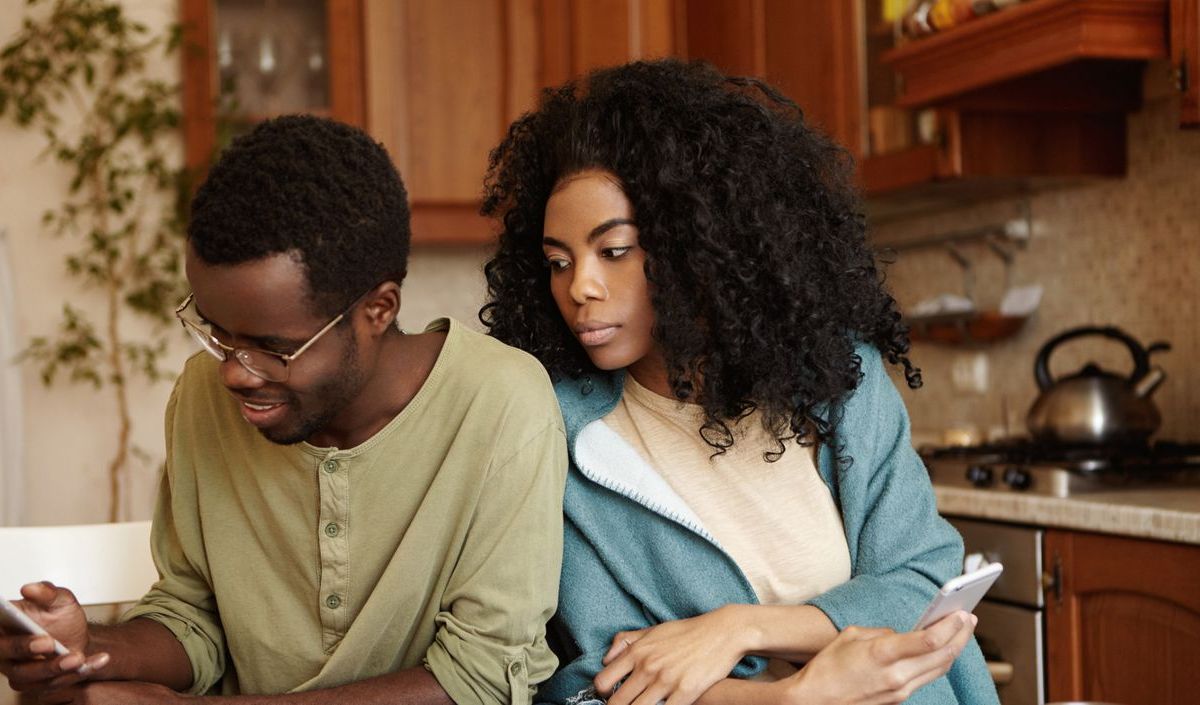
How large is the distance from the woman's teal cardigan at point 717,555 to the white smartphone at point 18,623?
1.48ft

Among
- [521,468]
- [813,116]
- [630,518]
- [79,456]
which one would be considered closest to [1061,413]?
[813,116]

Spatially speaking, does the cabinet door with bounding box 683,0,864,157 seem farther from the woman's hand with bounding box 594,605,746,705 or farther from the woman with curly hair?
the woman's hand with bounding box 594,605,746,705

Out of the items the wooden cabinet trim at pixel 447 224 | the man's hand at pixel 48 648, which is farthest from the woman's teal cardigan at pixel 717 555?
the wooden cabinet trim at pixel 447 224

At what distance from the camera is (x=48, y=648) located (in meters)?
0.99

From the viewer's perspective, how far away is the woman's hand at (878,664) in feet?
3.55

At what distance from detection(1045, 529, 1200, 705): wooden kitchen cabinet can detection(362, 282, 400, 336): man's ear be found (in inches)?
51.4

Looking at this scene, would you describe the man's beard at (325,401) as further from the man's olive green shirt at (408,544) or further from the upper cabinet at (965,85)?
the upper cabinet at (965,85)

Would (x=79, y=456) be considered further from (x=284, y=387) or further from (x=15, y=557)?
(x=284, y=387)

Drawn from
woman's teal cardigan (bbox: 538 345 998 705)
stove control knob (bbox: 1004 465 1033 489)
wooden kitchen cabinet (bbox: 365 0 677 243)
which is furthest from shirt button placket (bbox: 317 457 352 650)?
wooden kitchen cabinet (bbox: 365 0 677 243)

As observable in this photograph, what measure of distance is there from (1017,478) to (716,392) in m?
1.08

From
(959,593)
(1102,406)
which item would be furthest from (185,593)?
(1102,406)

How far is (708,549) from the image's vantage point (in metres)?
1.27

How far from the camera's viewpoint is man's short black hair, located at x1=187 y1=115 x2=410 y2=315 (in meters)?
1.02

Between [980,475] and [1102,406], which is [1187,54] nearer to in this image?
[1102,406]
